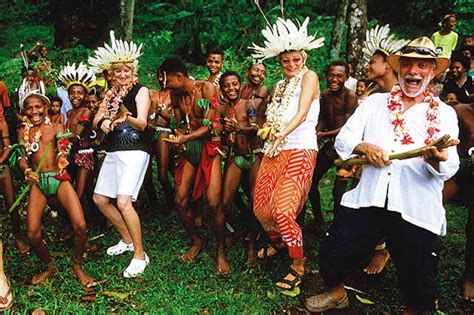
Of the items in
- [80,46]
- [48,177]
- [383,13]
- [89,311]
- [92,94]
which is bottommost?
[89,311]

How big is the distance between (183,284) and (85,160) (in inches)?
78.8

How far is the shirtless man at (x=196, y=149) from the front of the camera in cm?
515

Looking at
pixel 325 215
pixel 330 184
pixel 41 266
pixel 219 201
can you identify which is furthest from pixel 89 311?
pixel 330 184

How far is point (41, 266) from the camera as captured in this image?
5.18 meters

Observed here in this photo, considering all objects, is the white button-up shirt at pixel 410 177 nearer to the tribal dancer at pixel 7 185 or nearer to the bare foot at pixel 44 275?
the bare foot at pixel 44 275

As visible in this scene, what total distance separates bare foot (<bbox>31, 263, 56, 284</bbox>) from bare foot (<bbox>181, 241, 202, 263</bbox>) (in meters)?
1.37

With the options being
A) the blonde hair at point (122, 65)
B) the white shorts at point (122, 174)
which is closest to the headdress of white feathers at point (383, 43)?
the blonde hair at point (122, 65)

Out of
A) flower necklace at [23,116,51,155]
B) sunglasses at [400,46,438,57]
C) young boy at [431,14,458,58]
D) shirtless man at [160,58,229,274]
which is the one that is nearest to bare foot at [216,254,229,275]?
shirtless man at [160,58,229,274]

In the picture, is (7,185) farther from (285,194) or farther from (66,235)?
(285,194)

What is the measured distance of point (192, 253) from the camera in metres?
5.46

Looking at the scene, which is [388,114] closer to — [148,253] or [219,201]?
[219,201]

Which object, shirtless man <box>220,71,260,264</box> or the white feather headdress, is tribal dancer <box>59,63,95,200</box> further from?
the white feather headdress

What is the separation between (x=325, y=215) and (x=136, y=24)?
10.9 m

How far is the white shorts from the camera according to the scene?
501cm
